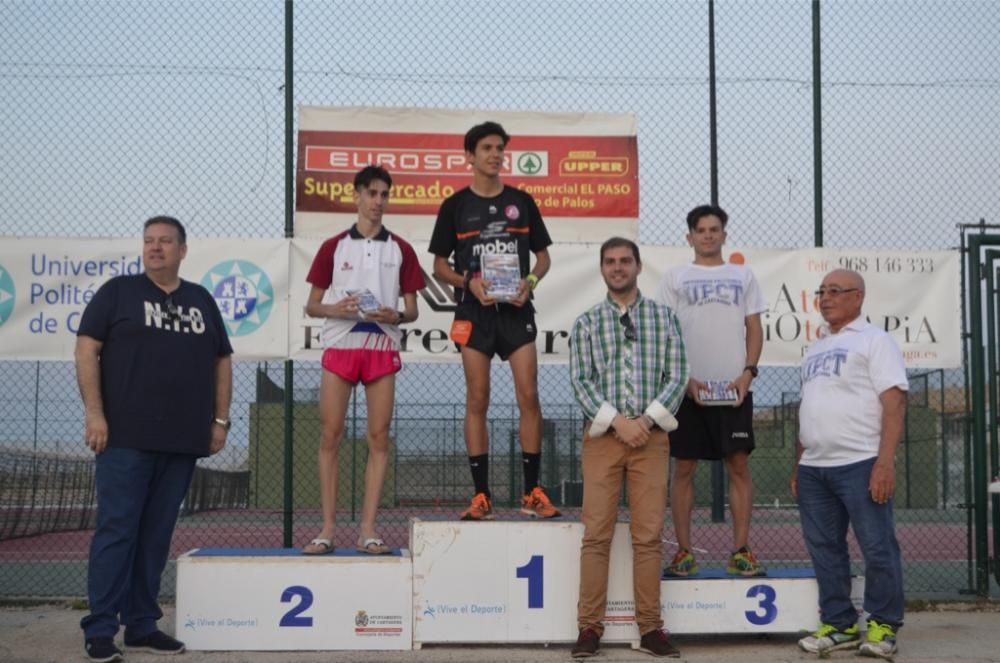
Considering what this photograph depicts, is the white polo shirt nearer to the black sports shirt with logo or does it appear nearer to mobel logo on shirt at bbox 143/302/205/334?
the black sports shirt with logo

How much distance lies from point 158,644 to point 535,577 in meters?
1.81

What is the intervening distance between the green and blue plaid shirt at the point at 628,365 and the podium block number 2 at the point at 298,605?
5.20ft

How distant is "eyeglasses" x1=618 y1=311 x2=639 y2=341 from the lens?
544cm

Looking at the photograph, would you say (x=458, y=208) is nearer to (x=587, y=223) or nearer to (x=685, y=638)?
(x=587, y=223)

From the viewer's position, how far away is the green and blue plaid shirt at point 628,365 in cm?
535

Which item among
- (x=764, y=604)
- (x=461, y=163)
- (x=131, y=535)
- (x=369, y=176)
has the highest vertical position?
(x=461, y=163)

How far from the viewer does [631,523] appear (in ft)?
17.7

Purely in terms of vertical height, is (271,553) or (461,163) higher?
(461,163)

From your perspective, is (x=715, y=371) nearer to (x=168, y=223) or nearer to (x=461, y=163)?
(x=461, y=163)

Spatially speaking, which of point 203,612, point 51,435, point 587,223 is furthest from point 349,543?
point 203,612

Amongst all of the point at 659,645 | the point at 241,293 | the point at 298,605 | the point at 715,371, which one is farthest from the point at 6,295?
the point at 659,645

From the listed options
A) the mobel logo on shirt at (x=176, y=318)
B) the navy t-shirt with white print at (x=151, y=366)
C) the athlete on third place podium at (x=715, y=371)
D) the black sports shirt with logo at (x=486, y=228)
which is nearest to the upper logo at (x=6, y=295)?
the navy t-shirt with white print at (x=151, y=366)

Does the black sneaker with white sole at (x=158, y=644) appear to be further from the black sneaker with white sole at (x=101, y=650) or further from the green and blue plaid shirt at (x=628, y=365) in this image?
the green and blue plaid shirt at (x=628, y=365)

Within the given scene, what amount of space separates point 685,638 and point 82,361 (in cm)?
332
